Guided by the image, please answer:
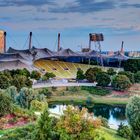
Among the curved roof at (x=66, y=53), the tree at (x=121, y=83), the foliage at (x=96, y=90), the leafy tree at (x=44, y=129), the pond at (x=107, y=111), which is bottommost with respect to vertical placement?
the pond at (x=107, y=111)

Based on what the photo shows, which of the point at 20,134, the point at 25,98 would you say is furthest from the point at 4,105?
the point at 25,98

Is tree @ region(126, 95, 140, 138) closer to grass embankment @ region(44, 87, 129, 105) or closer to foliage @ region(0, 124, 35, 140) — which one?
foliage @ region(0, 124, 35, 140)

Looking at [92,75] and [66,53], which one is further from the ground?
[66,53]

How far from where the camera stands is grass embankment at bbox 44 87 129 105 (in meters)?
62.7

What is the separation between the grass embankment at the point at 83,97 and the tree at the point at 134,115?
31574 mm

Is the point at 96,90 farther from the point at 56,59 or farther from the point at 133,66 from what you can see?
the point at 56,59

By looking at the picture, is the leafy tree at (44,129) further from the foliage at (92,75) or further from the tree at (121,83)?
the foliage at (92,75)

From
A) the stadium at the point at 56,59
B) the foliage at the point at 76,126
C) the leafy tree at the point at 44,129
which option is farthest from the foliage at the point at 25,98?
the stadium at the point at 56,59

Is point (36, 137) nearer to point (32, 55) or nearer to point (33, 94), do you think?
point (33, 94)

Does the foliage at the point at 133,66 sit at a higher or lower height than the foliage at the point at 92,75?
higher

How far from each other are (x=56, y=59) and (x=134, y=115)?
2923 inches

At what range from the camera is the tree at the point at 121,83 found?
224ft

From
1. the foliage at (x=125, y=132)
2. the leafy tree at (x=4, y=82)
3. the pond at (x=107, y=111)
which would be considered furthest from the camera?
the leafy tree at (x=4, y=82)

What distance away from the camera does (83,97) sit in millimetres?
64688
